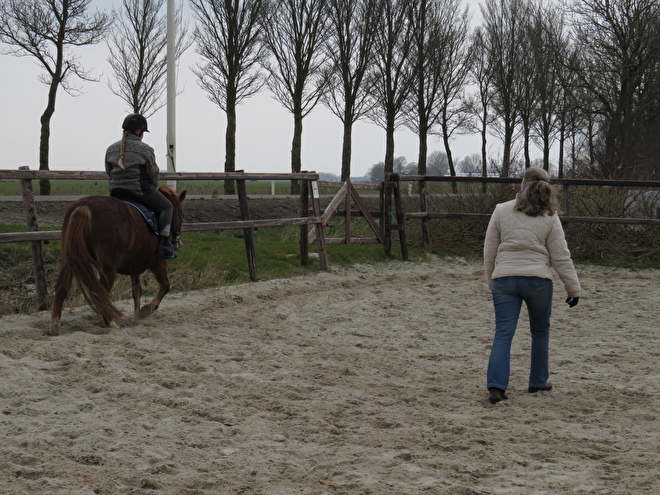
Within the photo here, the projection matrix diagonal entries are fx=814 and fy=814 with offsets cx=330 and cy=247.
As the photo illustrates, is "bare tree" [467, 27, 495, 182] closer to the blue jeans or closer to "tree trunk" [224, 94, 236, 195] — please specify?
"tree trunk" [224, 94, 236, 195]

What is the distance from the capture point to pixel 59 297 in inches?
287

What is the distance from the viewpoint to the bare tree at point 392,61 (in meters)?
32.5

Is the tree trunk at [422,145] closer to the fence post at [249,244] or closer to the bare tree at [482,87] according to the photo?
the bare tree at [482,87]

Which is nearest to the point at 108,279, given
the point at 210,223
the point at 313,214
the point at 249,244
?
the point at 210,223

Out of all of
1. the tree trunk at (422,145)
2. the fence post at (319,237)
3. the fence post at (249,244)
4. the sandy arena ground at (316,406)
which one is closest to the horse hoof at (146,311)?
the sandy arena ground at (316,406)

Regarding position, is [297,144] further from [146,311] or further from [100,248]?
[100,248]

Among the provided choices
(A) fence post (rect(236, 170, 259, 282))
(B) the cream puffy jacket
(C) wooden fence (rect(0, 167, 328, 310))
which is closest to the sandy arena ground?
(C) wooden fence (rect(0, 167, 328, 310))

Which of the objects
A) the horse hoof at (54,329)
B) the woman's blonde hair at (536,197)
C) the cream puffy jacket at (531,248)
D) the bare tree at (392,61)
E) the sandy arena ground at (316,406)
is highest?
the bare tree at (392,61)

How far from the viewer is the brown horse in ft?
23.4

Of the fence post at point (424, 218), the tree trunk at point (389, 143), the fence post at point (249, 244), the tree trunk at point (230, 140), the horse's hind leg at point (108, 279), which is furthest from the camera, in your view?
the tree trunk at point (389, 143)

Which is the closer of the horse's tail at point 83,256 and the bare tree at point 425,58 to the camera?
the horse's tail at point 83,256

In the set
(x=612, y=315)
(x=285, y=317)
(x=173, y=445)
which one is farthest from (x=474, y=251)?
(x=173, y=445)

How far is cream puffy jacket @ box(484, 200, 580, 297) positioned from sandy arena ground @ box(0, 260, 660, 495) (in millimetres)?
890

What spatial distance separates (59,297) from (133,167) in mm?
1456
